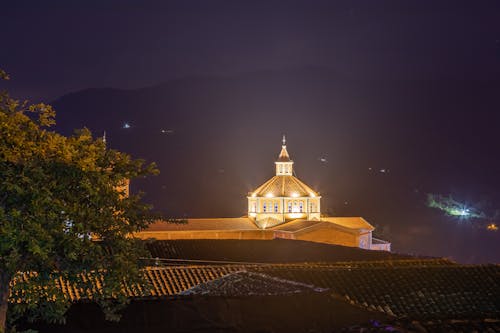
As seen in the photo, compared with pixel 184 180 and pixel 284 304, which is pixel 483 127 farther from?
pixel 284 304

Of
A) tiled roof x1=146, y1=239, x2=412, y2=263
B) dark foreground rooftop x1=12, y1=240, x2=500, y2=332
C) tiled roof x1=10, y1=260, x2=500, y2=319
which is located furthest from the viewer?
tiled roof x1=146, y1=239, x2=412, y2=263

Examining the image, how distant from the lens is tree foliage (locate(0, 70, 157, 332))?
30.5ft

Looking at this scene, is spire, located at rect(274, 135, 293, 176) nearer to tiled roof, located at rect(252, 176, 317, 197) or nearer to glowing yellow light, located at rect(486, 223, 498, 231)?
tiled roof, located at rect(252, 176, 317, 197)

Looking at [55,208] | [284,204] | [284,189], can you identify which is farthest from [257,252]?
[55,208]

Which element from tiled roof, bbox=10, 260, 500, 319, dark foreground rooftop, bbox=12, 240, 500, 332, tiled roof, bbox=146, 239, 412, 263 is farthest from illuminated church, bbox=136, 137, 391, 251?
tiled roof, bbox=10, 260, 500, 319

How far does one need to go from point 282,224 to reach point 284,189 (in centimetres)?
424

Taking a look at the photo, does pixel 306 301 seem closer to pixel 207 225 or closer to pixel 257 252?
pixel 257 252

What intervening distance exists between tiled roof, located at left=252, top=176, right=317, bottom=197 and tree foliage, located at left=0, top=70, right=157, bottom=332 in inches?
1488

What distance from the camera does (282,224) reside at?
44625mm

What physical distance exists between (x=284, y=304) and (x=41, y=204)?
5.24 m

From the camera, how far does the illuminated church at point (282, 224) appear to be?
130ft

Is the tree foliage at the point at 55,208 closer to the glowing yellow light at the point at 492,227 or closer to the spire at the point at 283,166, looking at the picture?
the spire at the point at 283,166

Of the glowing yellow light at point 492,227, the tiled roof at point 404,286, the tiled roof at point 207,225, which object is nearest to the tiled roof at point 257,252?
the tiled roof at point 207,225

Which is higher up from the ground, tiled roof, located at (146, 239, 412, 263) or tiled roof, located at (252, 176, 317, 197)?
tiled roof, located at (252, 176, 317, 197)
